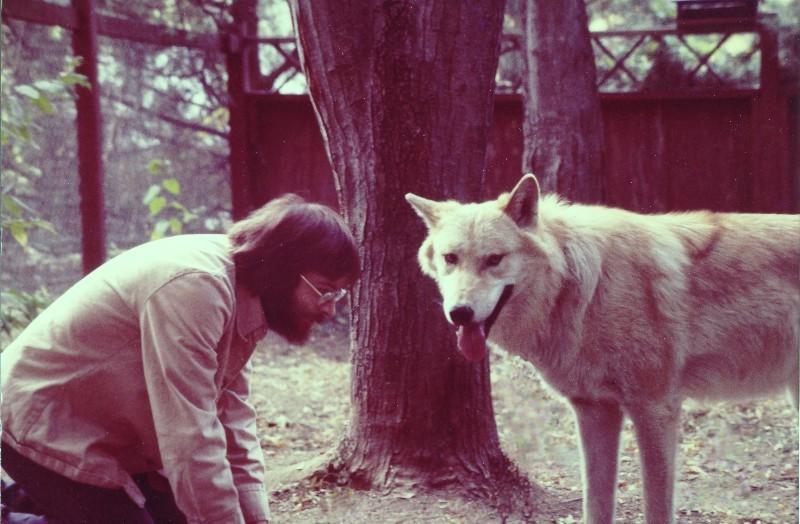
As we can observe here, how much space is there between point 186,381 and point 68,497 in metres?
0.60

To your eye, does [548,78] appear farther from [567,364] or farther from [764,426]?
[567,364]

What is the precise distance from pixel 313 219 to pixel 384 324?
139 cm

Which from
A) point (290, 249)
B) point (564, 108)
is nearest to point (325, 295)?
point (290, 249)

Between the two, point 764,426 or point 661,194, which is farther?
point 661,194

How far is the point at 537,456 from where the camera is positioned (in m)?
4.68

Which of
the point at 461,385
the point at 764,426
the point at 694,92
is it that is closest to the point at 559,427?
the point at 764,426

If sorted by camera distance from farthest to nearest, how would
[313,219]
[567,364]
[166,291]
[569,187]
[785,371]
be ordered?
1. [569,187]
2. [785,371]
3. [567,364]
4. [313,219]
5. [166,291]

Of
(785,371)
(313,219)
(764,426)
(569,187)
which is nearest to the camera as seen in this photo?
(313,219)

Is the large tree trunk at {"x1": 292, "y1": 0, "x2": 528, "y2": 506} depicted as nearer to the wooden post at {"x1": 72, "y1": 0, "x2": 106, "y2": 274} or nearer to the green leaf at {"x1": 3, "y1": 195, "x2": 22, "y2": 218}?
the green leaf at {"x1": 3, "y1": 195, "x2": 22, "y2": 218}

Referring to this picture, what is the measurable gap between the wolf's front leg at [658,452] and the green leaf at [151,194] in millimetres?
4565

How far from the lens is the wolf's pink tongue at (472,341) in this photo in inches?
122

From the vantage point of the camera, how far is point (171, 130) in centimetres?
715

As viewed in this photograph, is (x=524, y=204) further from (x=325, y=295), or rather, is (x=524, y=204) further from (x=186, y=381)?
(x=186, y=381)

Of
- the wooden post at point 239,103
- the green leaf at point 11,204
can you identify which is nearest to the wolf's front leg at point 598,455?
the green leaf at point 11,204
